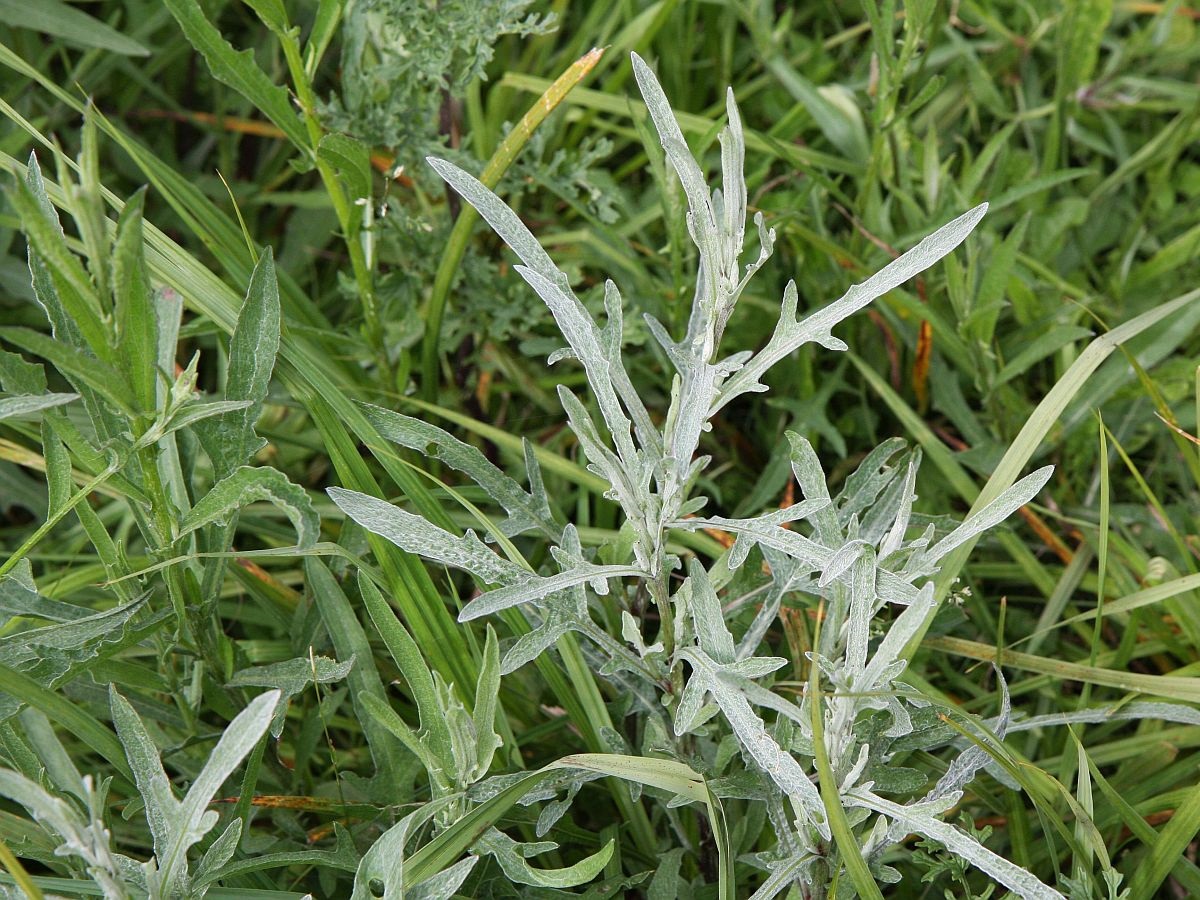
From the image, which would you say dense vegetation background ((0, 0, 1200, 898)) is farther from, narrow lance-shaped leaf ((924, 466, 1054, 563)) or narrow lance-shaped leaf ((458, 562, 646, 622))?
narrow lance-shaped leaf ((924, 466, 1054, 563))

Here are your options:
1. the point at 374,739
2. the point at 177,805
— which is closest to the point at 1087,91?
the point at 374,739

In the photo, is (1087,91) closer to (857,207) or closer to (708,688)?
(857,207)

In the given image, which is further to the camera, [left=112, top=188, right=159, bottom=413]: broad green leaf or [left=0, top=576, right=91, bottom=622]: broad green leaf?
[left=0, top=576, right=91, bottom=622]: broad green leaf

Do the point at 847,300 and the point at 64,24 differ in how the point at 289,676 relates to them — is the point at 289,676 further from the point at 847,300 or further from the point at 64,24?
the point at 64,24

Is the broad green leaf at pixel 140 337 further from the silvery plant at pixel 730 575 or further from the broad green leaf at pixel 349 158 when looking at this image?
the broad green leaf at pixel 349 158

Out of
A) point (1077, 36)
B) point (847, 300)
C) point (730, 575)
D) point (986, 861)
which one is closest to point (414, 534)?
point (730, 575)

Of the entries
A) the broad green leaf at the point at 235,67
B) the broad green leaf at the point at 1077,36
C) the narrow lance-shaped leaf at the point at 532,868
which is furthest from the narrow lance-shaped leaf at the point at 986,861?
the broad green leaf at the point at 1077,36

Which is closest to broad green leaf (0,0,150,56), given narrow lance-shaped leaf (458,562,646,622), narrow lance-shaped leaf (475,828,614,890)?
narrow lance-shaped leaf (458,562,646,622)
